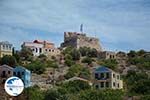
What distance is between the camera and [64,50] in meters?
68.6

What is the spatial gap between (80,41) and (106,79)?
30.1 m

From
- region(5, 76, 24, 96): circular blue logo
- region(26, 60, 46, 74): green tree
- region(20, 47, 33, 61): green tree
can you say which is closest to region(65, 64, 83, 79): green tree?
region(26, 60, 46, 74): green tree

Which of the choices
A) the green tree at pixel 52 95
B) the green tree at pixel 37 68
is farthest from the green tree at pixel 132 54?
the green tree at pixel 52 95

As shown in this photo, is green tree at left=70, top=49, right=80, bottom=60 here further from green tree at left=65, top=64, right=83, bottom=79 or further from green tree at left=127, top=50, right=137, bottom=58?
green tree at left=127, top=50, right=137, bottom=58

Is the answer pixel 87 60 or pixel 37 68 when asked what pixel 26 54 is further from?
pixel 37 68

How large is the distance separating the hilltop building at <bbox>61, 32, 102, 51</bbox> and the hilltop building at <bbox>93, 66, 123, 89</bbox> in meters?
28.1

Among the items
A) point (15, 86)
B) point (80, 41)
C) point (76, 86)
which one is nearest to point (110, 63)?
point (76, 86)

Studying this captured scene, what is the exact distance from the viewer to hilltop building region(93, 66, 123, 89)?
44.8m

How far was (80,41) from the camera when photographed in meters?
74.7

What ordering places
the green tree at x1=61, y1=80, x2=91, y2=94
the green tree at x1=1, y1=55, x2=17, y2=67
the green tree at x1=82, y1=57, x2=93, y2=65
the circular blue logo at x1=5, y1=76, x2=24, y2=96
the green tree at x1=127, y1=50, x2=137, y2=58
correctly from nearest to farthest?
1. the circular blue logo at x1=5, y1=76, x2=24, y2=96
2. the green tree at x1=61, y1=80, x2=91, y2=94
3. the green tree at x1=1, y1=55, x2=17, y2=67
4. the green tree at x1=82, y1=57, x2=93, y2=65
5. the green tree at x1=127, y1=50, x2=137, y2=58

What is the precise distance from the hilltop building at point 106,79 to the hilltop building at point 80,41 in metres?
28.1

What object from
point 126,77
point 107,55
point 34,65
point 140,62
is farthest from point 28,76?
point 107,55

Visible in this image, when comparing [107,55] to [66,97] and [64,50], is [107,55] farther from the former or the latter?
[66,97]

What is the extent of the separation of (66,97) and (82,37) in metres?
39.7
